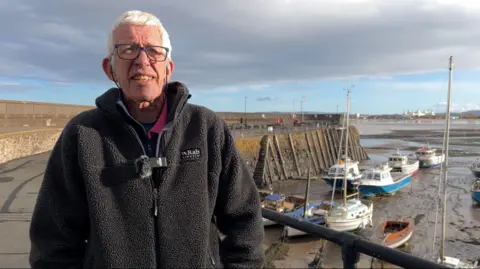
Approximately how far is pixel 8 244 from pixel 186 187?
14.7 feet

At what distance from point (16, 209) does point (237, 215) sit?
6331 mm

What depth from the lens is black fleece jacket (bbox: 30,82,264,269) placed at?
1759 mm

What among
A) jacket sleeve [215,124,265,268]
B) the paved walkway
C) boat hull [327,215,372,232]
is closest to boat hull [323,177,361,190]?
boat hull [327,215,372,232]

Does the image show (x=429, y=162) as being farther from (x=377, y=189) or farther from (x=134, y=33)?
(x=134, y=33)

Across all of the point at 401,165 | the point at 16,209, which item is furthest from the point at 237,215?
the point at 401,165

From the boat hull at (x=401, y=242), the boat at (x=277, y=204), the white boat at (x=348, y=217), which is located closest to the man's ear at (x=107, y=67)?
the boat hull at (x=401, y=242)

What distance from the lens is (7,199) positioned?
757 cm

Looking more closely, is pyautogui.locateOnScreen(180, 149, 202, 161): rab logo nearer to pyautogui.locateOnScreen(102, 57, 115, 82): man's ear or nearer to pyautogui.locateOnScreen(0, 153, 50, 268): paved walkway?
pyautogui.locateOnScreen(102, 57, 115, 82): man's ear

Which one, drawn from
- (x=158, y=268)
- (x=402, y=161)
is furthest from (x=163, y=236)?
(x=402, y=161)

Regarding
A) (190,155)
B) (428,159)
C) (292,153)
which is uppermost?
(190,155)

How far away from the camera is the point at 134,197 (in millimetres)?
1765

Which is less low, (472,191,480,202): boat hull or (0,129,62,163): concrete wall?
(0,129,62,163): concrete wall

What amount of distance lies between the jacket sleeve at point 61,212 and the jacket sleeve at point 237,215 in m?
0.72

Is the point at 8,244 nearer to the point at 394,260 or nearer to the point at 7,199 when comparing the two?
the point at 7,199
